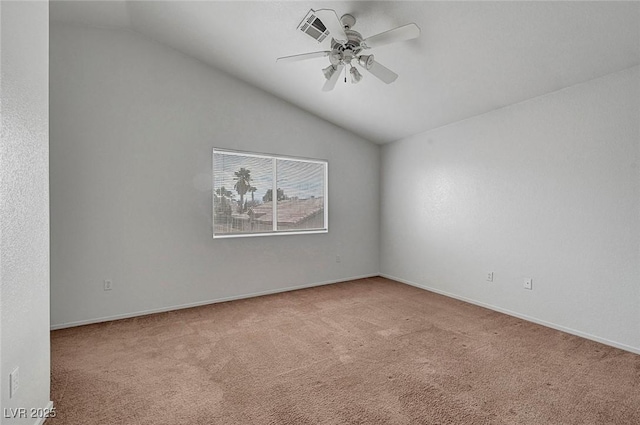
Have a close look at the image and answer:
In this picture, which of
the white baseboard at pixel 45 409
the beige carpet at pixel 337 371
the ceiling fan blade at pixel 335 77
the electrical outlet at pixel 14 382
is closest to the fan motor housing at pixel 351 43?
→ the ceiling fan blade at pixel 335 77

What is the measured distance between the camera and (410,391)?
207 cm

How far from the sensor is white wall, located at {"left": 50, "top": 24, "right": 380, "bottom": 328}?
3.24m

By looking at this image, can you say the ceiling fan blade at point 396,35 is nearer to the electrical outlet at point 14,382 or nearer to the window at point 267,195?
the window at point 267,195

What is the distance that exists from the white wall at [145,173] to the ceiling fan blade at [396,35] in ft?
7.90

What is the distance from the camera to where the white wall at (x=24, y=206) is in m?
1.41

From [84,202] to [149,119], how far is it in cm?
118

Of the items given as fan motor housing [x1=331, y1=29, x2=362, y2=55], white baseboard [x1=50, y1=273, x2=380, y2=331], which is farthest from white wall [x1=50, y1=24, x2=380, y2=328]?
fan motor housing [x1=331, y1=29, x2=362, y2=55]

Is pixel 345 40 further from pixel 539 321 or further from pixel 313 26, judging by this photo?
pixel 539 321

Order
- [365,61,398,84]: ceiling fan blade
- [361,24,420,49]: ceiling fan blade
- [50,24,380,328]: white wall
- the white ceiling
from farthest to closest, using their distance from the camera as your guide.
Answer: [50,24,380,328]: white wall
[365,61,398,84]: ceiling fan blade
the white ceiling
[361,24,420,49]: ceiling fan blade

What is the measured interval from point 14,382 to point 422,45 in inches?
145

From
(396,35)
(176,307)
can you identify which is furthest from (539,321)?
Answer: (176,307)

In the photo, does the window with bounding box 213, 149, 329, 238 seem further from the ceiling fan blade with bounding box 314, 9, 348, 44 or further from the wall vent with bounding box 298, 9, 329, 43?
the wall vent with bounding box 298, 9, 329, 43

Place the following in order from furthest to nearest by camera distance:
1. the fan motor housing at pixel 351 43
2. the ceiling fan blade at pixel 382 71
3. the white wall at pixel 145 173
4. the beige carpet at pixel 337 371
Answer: the white wall at pixel 145 173, the ceiling fan blade at pixel 382 71, the fan motor housing at pixel 351 43, the beige carpet at pixel 337 371

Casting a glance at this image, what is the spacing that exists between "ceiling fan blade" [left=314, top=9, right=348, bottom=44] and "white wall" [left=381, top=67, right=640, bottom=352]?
7.29 feet
